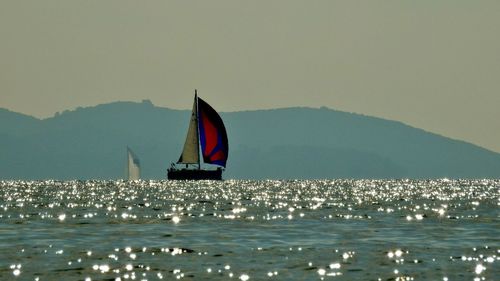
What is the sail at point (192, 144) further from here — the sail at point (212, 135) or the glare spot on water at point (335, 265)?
the glare spot on water at point (335, 265)

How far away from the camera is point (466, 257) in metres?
45.8

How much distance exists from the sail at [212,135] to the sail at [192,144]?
2334 millimetres

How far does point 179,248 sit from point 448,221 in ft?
92.0

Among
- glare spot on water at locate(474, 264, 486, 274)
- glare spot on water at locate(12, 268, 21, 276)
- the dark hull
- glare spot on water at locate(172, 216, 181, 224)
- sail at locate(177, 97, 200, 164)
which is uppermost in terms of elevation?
sail at locate(177, 97, 200, 164)

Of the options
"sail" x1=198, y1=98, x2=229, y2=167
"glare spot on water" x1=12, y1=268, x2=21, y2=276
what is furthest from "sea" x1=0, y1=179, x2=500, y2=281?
"sail" x1=198, y1=98, x2=229, y2=167

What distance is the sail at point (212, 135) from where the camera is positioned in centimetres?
17150

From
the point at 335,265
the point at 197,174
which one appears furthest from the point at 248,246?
the point at 197,174

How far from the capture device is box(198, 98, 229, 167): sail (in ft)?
563

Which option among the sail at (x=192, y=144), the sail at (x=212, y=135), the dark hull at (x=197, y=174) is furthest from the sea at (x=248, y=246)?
the dark hull at (x=197, y=174)

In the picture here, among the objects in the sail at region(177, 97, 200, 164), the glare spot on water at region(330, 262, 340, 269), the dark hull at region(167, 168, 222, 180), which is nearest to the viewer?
the glare spot on water at region(330, 262, 340, 269)

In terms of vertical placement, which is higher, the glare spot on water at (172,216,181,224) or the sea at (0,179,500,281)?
the glare spot on water at (172,216,181,224)

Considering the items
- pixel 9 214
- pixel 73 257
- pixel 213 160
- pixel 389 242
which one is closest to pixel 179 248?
pixel 73 257

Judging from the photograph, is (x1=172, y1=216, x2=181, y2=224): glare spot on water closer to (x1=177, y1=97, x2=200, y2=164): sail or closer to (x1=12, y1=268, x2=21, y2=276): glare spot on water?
(x1=12, y1=268, x2=21, y2=276): glare spot on water

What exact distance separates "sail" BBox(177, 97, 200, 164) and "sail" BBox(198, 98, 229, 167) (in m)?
2.33
